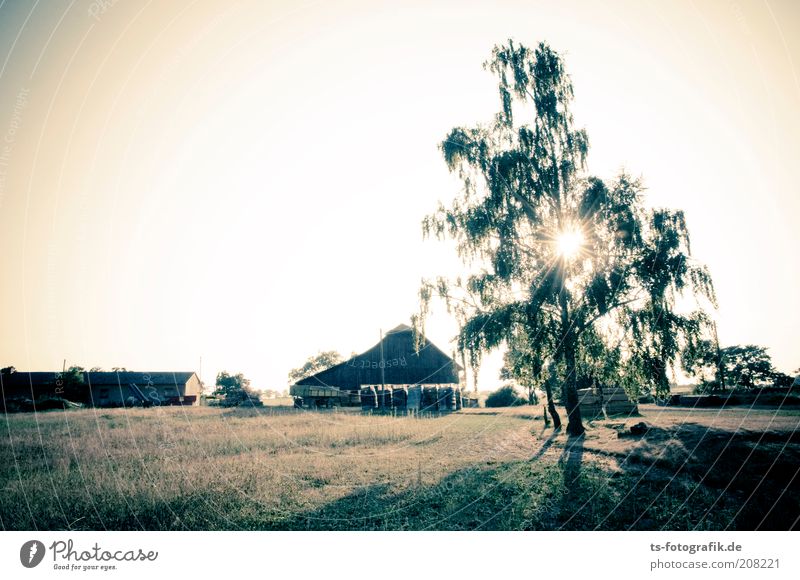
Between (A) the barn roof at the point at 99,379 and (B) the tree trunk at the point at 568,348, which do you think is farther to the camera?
(A) the barn roof at the point at 99,379

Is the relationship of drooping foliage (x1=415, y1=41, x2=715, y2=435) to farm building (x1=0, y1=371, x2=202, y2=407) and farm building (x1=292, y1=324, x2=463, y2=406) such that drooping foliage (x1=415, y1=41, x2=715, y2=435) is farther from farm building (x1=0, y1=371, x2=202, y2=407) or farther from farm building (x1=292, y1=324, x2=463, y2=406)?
farm building (x1=0, y1=371, x2=202, y2=407)

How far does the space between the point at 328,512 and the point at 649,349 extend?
12.7 meters

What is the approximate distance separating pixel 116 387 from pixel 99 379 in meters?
3.21

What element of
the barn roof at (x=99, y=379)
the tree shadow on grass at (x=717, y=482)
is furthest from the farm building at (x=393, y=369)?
the barn roof at (x=99, y=379)

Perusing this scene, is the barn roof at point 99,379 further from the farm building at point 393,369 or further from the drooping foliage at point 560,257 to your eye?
the drooping foliage at point 560,257

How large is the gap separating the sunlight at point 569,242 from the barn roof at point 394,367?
2127 centimetres

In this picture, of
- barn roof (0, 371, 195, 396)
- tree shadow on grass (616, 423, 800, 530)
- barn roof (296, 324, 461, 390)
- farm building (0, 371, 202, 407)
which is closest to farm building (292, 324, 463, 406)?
barn roof (296, 324, 461, 390)

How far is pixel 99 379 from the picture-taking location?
5306 centimetres

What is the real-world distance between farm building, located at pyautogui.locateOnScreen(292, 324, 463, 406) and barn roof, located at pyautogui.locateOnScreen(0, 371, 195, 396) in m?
32.5

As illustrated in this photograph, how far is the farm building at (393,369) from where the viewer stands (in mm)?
35312

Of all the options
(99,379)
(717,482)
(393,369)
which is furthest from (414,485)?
(99,379)

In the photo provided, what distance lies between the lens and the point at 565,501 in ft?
22.6

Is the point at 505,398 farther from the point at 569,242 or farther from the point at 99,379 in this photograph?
the point at 99,379
